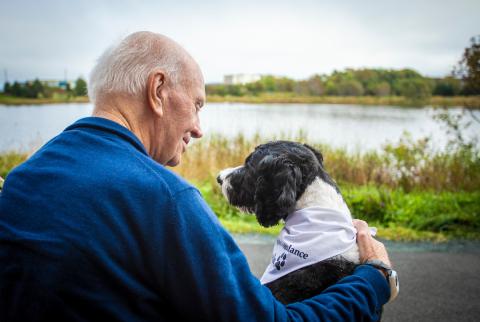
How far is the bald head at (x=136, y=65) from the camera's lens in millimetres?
1449

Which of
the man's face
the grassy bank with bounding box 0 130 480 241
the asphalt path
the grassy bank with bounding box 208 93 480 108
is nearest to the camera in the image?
the man's face

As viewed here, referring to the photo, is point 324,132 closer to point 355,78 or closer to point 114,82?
point 114,82

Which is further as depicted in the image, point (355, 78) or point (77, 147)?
point (355, 78)

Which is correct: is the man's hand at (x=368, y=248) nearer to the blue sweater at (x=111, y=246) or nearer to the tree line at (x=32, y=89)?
the blue sweater at (x=111, y=246)

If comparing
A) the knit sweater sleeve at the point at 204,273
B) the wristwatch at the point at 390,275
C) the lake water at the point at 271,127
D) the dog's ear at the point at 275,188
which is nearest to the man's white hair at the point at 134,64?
the knit sweater sleeve at the point at 204,273

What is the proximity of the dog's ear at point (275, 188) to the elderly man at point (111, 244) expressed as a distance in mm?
956

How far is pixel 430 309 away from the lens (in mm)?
3547

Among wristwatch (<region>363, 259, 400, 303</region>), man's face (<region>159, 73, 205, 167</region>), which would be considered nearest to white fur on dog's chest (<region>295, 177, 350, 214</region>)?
wristwatch (<region>363, 259, 400, 303</region>)

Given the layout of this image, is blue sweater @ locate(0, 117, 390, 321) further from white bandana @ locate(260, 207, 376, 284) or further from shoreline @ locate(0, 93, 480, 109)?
shoreline @ locate(0, 93, 480, 109)

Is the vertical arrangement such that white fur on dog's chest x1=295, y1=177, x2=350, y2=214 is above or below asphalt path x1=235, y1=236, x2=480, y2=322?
above

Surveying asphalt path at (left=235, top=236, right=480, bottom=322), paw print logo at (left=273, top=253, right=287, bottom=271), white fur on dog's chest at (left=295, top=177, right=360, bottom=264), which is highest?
white fur on dog's chest at (left=295, top=177, right=360, bottom=264)

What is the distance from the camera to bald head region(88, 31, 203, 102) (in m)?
1.45

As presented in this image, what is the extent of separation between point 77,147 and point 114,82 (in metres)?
0.37

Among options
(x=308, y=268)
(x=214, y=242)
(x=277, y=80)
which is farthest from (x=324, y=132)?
(x=277, y=80)
